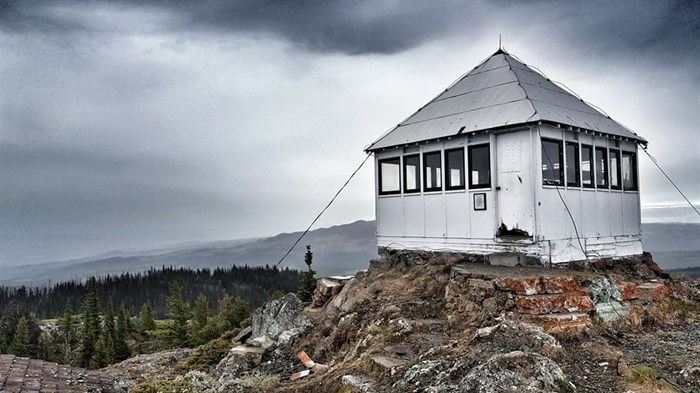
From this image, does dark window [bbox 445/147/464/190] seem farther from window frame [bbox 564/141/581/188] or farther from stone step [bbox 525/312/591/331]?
stone step [bbox 525/312/591/331]

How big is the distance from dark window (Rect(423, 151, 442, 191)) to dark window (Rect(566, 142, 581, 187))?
147 inches

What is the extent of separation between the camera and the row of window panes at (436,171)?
49.0ft

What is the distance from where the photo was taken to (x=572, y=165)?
48.7 ft

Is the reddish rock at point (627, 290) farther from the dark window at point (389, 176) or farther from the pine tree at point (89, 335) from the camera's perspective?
the pine tree at point (89, 335)

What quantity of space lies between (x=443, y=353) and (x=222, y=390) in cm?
555

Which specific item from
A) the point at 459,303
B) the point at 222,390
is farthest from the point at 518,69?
the point at 222,390

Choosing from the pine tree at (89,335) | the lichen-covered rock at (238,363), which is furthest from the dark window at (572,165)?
the pine tree at (89,335)

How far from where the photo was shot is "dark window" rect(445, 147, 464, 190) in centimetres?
1553

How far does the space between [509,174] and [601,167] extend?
397 cm

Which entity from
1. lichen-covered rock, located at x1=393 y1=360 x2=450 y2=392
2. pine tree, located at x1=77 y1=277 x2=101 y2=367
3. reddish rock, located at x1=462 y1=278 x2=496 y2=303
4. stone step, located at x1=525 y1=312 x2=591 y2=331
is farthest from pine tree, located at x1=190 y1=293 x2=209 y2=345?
lichen-covered rock, located at x1=393 y1=360 x2=450 y2=392

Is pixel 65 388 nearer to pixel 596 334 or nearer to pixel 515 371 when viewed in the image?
pixel 515 371

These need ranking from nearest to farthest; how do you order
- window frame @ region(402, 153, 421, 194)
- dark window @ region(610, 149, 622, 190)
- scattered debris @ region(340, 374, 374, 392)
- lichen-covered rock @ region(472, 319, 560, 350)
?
scattered debris @ region(340, 374, 374, 392), lichen-covered rock @ region(472, 319, 560, 350), dark window @ region(610, 149, 622, 190), window frame @ region(402, 153, 421, 194)

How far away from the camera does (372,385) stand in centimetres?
902

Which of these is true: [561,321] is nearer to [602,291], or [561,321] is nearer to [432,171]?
[602,291]
